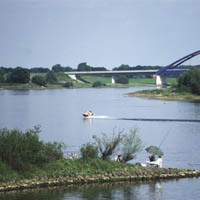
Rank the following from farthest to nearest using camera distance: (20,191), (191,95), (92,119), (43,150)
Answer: (191,95)
(92,119)
(43,150)
(20,191)

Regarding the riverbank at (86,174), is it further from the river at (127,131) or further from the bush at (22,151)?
the river at (127,131)

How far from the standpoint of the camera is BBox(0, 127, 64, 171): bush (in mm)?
36406

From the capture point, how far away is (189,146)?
54.8 meters

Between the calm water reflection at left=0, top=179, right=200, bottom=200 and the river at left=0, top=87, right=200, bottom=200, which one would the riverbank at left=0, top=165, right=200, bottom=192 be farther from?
the river at left=0, top=87, right=200, bottom=200

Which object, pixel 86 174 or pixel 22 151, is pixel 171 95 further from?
pixel 22 151

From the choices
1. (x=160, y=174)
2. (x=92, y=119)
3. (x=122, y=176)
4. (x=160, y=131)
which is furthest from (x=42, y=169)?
(x=92, y=119)

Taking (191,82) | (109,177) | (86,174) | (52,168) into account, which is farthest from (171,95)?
(52,168)

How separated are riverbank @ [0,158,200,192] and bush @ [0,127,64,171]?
1.84 ft

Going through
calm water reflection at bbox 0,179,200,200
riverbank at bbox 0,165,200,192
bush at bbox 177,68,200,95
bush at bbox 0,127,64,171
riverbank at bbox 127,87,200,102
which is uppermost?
bush at bbox 177,68,200,95

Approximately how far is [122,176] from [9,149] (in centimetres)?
670

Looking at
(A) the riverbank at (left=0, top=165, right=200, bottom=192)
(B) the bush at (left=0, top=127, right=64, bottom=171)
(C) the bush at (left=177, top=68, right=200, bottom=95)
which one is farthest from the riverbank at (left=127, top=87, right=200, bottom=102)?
(B) the bush at (left=0, top=127, right=64, bottom=171)

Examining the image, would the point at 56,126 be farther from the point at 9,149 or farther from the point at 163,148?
the point at 9,149

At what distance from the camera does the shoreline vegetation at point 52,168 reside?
36.2 meters

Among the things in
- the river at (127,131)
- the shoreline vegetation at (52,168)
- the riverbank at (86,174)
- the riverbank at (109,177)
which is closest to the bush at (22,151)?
the shoreline vegetation at (52,168)
